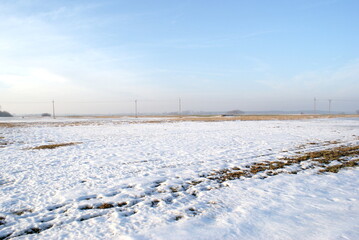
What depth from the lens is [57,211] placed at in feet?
17.8

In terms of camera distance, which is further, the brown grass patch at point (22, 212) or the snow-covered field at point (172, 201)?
the brown grass patch at point (22, 212)

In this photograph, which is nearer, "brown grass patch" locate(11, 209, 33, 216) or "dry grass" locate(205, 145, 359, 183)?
"brown grass patch" locate(11, 209, 33, 216)

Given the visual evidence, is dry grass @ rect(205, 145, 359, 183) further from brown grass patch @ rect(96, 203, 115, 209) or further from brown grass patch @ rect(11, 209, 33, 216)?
brown grass patch @ rect(11, 209, 33, 216)

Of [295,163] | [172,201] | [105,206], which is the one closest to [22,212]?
[105,206]

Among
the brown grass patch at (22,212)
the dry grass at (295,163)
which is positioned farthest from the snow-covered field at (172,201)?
the dry grass at (295,163)

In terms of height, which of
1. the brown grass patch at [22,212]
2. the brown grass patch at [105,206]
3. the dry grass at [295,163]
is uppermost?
the brown grass patch at [22,212]

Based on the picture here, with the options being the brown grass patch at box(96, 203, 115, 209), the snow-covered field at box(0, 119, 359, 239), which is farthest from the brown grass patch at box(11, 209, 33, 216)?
the brown grass patch at box(96, 203, 115, 209)

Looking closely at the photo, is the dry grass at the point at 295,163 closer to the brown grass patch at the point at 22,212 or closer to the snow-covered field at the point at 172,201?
the snow-covered field at the point at 172,201

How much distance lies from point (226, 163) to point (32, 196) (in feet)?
23.2

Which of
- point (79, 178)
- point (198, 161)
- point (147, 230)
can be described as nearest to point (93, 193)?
point (79, 178)

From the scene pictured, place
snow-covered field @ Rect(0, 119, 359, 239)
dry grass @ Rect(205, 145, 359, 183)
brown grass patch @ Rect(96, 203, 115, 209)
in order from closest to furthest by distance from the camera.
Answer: snow-covered field @ Rect(0, 119, 359, 239)
brown grass patch @ Rect(96, 203, 115, 209)
dry grass @ Rect(205, 145, 359, 183)

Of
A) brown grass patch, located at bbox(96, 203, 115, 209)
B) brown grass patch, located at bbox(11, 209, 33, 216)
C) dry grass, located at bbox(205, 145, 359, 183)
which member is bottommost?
dry grass, located at bbox(205, 145, 359, 183)

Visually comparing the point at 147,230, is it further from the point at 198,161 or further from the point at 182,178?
the point at 198,161

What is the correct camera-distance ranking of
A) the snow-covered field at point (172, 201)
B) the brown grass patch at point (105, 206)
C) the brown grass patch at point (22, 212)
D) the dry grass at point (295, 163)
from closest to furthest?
the snow-covered field at point (172, 201) < the brown grass patch at point (22, 212) < the brown grass patch at point (105, 206) < the dry grass at point (295, 163)
